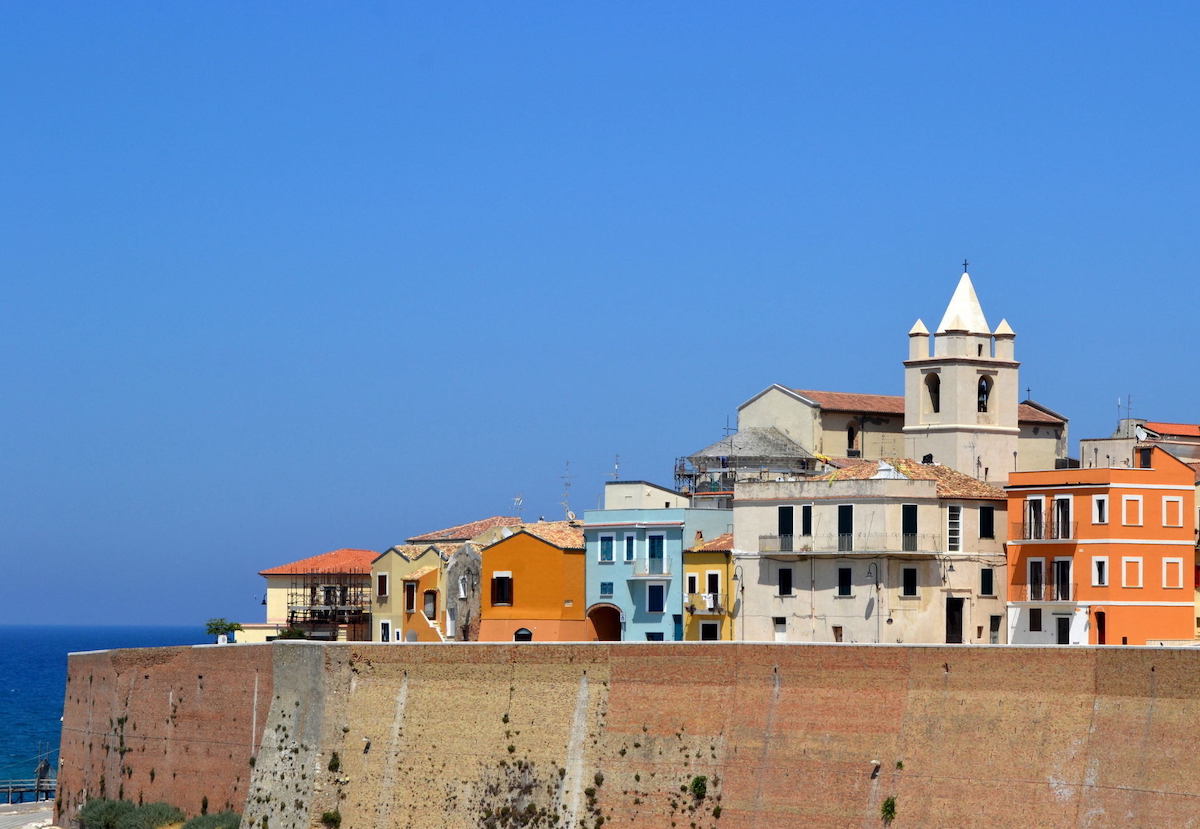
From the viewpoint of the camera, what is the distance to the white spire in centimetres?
6456

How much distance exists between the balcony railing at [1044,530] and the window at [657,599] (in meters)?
11.1

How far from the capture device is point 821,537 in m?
60.1

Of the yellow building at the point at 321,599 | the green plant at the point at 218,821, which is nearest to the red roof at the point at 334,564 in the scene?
the yellow building at the point at 321,599

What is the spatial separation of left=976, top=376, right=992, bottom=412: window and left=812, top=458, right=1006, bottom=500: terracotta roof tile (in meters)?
3.09

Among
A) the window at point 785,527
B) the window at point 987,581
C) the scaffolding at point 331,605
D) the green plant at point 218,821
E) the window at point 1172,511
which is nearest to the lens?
the window at point 1172,511

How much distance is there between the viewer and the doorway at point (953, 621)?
59188 millimetres

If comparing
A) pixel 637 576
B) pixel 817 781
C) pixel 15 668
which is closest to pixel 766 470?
pixel 637 576

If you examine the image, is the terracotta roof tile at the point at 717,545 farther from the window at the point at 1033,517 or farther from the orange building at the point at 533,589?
the window at the point at 1033,517

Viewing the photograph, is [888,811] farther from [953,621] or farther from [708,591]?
[708,591]

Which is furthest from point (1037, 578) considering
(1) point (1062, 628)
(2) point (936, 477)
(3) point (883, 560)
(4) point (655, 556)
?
(4) point (655, 556)

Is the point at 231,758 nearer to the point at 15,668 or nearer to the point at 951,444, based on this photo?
the point at 951,444

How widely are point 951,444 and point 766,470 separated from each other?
288 inches

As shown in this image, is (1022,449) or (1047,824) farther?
(1022,449)

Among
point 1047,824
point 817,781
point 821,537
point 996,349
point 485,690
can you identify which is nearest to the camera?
point 1047,824
